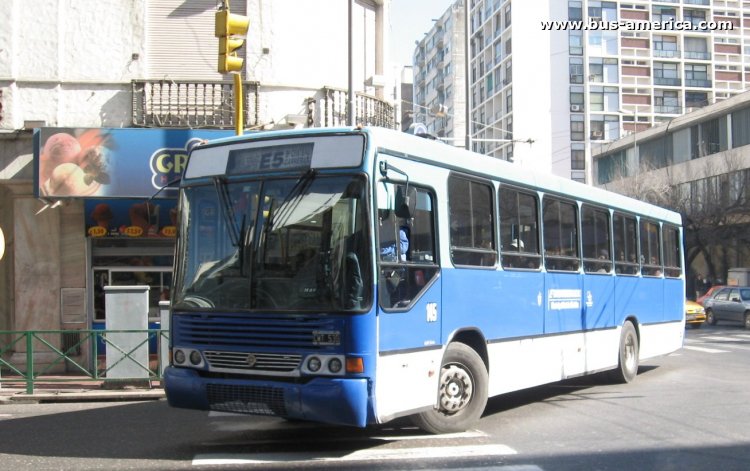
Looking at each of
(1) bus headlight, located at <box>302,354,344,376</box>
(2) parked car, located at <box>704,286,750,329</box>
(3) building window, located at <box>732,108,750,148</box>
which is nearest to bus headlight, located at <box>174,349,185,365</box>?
(1) bus headlight, located at <box>302,354,344,376</box>

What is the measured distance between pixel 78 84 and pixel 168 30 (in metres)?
2.11

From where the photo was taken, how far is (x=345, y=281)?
6.93m

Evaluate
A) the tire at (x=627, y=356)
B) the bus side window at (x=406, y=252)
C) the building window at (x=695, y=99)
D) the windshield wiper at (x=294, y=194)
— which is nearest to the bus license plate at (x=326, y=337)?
the bus side window at (x=406, y=252)

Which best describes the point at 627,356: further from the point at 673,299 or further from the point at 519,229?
the point at 519,229

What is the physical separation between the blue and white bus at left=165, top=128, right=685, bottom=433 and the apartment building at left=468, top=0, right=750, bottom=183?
6374 cm

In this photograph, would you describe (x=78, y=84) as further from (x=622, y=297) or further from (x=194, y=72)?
(x=622, y=297)

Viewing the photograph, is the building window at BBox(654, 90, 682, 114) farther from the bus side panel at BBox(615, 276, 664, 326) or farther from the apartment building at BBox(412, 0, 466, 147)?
the bus side panel at BBox(615, 276, 664, 326)

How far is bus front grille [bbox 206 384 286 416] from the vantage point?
7023mm

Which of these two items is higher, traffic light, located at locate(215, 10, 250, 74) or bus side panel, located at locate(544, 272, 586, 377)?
traffic light, located at locate(215, 10, 250, 74)

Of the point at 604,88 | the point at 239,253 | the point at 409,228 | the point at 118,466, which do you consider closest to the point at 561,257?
the point at 409,228

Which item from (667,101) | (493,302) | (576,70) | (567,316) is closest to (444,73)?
(576,70)

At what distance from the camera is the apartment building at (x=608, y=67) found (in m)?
Result: 71.4

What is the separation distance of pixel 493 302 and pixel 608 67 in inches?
2693

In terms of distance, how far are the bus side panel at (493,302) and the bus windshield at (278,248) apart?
1481 millimetres
